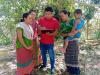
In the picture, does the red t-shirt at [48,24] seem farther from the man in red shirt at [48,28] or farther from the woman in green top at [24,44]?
the woman in green top at [24,44]

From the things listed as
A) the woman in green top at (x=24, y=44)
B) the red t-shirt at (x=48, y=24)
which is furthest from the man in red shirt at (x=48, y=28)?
the woman in green top at (x=24, y=44)

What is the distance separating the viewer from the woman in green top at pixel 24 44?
165 inches

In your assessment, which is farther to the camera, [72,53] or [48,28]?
[72,53]

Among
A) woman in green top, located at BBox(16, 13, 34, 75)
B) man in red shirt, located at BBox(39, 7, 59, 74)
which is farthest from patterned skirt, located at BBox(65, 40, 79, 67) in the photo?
woman in green top, located at BBox(16, 13, 34, 75)

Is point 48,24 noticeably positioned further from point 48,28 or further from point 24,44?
point 24,44

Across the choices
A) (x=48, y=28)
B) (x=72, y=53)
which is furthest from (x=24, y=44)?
(x=72, y=53)

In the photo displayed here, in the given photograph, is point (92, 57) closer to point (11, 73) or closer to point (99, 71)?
point (99, 71)

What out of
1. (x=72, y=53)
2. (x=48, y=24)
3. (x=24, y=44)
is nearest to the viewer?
(x=24, y=44)

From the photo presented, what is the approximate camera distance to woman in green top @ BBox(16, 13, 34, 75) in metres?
4.18

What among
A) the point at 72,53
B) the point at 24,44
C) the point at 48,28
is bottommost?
the point at 72,53

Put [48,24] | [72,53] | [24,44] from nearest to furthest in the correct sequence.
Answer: [24,44] → [48,24] → [72,53]

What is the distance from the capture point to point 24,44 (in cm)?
424

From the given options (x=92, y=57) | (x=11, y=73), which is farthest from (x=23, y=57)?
(x=92, y=57)

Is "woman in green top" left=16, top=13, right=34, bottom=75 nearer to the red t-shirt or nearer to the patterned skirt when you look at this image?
the red t-shirt
